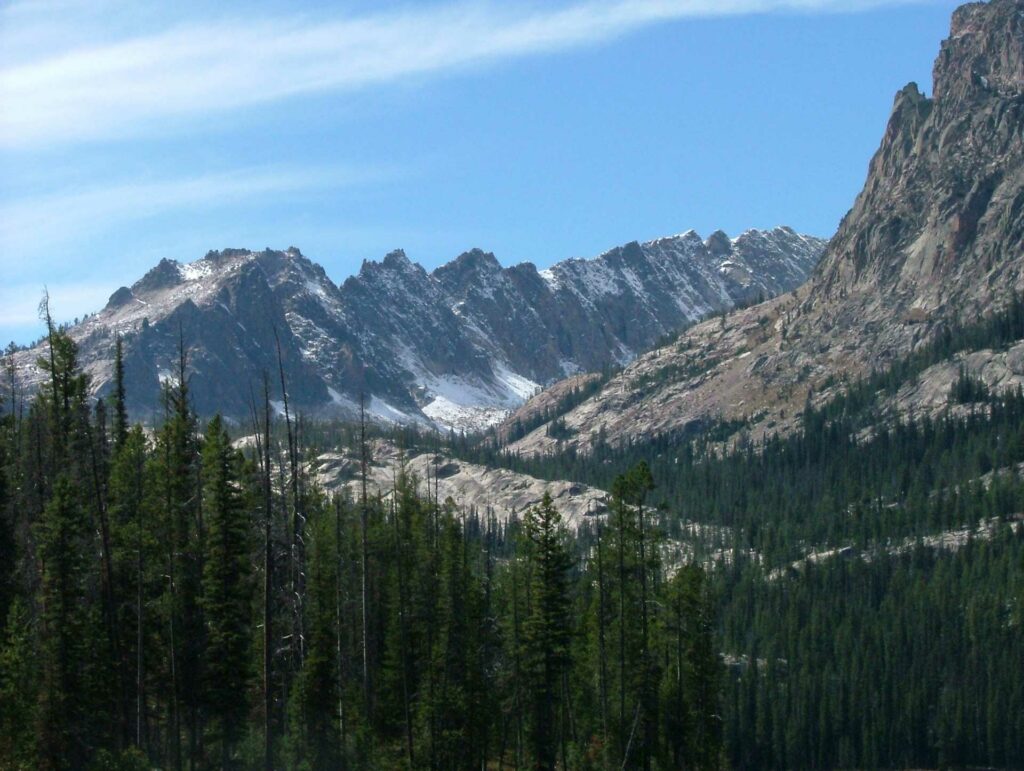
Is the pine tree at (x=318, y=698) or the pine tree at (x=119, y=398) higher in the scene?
the pine tree at (x=119, y=398)

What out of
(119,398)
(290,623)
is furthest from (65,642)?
(119,398)

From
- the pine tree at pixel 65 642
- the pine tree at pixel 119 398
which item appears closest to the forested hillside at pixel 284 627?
the pine tree at pixel 65 642

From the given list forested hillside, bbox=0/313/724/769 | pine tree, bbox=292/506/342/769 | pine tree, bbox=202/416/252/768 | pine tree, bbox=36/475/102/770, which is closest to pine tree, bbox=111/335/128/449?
forested hillside, bbox=0/313/724/769

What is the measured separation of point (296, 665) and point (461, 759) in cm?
1087

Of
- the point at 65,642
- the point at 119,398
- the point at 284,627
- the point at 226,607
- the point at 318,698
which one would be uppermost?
the point at 119,398

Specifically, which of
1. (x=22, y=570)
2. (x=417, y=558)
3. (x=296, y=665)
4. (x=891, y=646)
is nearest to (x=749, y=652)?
(x=891, y=646)

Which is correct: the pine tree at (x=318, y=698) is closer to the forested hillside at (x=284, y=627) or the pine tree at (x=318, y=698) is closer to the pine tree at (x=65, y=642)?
the forested hillside at (x=284, y=627)

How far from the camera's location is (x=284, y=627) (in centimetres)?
7031

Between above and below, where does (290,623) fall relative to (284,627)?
above

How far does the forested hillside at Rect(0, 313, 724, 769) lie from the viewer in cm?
5891

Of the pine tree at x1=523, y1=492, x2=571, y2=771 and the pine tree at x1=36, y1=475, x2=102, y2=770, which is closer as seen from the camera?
the pine tree at x1=36, y1=475, x2=102, y2=770

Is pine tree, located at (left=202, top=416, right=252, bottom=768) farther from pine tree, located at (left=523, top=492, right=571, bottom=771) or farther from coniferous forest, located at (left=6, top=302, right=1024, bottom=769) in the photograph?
pine tree, located at (left=523, top=492, right=571, bottom=771)

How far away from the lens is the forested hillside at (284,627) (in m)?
58.9

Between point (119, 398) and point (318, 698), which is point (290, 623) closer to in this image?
point (318, 698)
